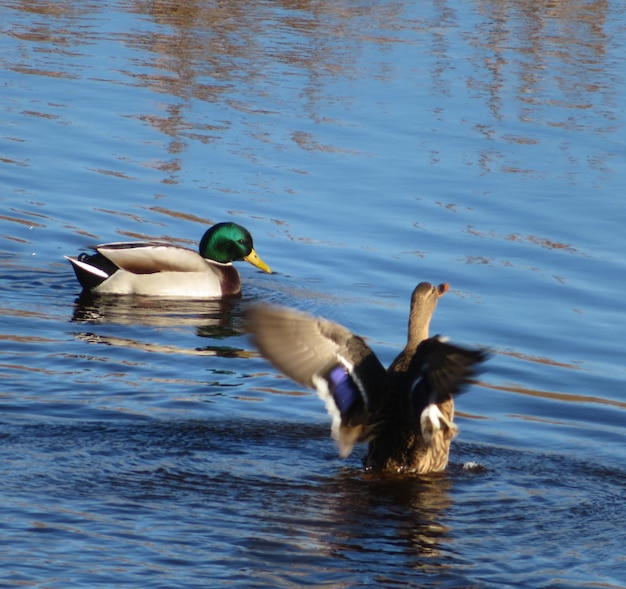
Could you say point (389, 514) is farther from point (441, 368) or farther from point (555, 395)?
point (555, 395)

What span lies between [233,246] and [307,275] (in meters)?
0.73

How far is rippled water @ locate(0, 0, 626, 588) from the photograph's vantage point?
232 inches

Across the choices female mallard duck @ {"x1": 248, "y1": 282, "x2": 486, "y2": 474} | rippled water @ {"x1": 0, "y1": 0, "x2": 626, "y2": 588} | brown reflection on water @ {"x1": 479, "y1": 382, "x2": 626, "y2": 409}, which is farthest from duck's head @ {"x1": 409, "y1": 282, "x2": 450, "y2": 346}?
brown reflection on water @ {"x1": 479, "y1": 382, "x2": 626, "y2": 409}

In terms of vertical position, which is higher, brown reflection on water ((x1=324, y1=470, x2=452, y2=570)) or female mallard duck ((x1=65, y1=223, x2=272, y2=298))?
female mallard duck ((x1=65, y1=223, x2=272, y2=298))

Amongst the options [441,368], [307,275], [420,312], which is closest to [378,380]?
[420,312]

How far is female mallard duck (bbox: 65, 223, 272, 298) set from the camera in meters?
10.4

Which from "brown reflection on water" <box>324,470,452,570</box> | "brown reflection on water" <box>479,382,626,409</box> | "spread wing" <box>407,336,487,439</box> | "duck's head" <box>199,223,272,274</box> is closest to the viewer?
"spread wing" <box>407,336,487,439</box>

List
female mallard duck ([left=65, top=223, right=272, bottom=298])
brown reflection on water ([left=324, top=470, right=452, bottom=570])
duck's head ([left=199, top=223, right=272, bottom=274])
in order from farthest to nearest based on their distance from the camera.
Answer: duck's head ([left=199, top=223, right=272, bottom=274]) → female mallard duck ([left=65, top=223, right=272, bottom=298]) → brown reflection on water ([left=324, top=470, right=452, bottom=570])

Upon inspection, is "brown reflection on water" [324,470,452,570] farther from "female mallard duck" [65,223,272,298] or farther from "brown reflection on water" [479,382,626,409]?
"female mallard duck" [65,223,272,298]

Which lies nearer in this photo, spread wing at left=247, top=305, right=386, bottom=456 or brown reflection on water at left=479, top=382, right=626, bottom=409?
spread wing at left=247, top=305, right=386, bottom=456

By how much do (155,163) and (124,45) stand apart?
19.2 feet

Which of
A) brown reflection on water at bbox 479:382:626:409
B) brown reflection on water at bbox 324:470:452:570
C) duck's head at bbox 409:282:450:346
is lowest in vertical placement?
brown reflection on water at bbox 324:470:452:570

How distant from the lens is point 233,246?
432 inches

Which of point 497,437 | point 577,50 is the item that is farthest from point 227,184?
point 577,50
